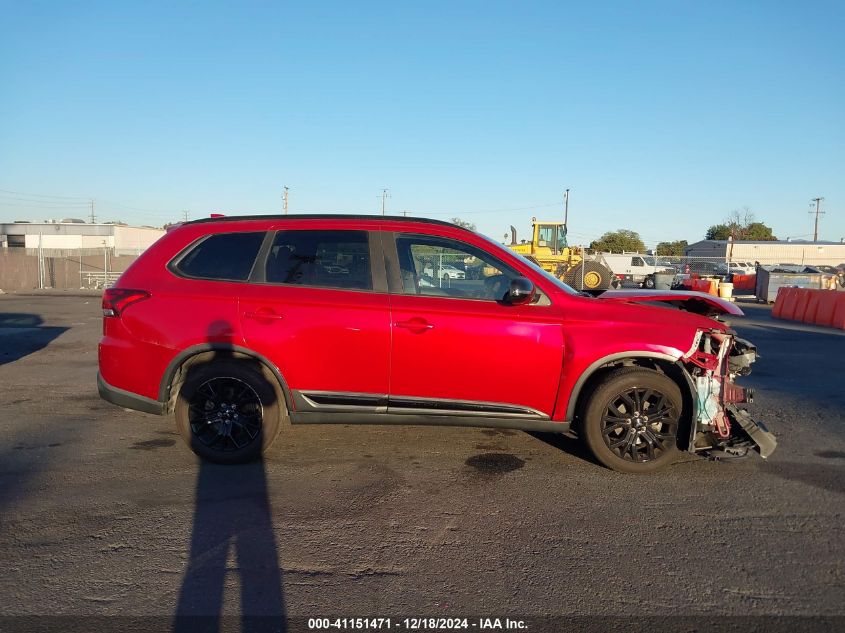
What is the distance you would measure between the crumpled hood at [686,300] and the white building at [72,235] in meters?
46.3

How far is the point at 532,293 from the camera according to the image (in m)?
4.28

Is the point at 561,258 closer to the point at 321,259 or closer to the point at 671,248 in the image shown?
the point at 321,259

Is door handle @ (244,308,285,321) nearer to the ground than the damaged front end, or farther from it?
farther from it

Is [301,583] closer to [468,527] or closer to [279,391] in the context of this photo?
[468,527]

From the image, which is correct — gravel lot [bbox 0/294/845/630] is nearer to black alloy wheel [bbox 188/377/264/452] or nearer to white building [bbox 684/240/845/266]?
black alloy wheel [bbox 188/377/264/452]

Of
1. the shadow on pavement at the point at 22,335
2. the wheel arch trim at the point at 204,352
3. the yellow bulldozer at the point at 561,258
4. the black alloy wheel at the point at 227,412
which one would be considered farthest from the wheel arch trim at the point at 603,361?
the yellow bulldozer at the point at 561,258

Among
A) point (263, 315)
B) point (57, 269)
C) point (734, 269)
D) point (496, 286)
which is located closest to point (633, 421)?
point (496, 286)

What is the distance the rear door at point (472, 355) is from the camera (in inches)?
167

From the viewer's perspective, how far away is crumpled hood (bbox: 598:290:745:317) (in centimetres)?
464

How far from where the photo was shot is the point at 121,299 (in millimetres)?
4473

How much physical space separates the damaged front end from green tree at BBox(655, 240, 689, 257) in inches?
3578

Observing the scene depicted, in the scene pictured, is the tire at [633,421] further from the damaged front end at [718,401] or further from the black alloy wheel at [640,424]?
the damaged front end at [718,401]

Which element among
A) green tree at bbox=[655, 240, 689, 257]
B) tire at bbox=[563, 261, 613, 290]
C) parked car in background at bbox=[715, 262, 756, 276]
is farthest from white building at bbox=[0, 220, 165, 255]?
green tree at bbox=[655, 240, 689, 257]

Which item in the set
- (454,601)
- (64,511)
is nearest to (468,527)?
(454,601)
